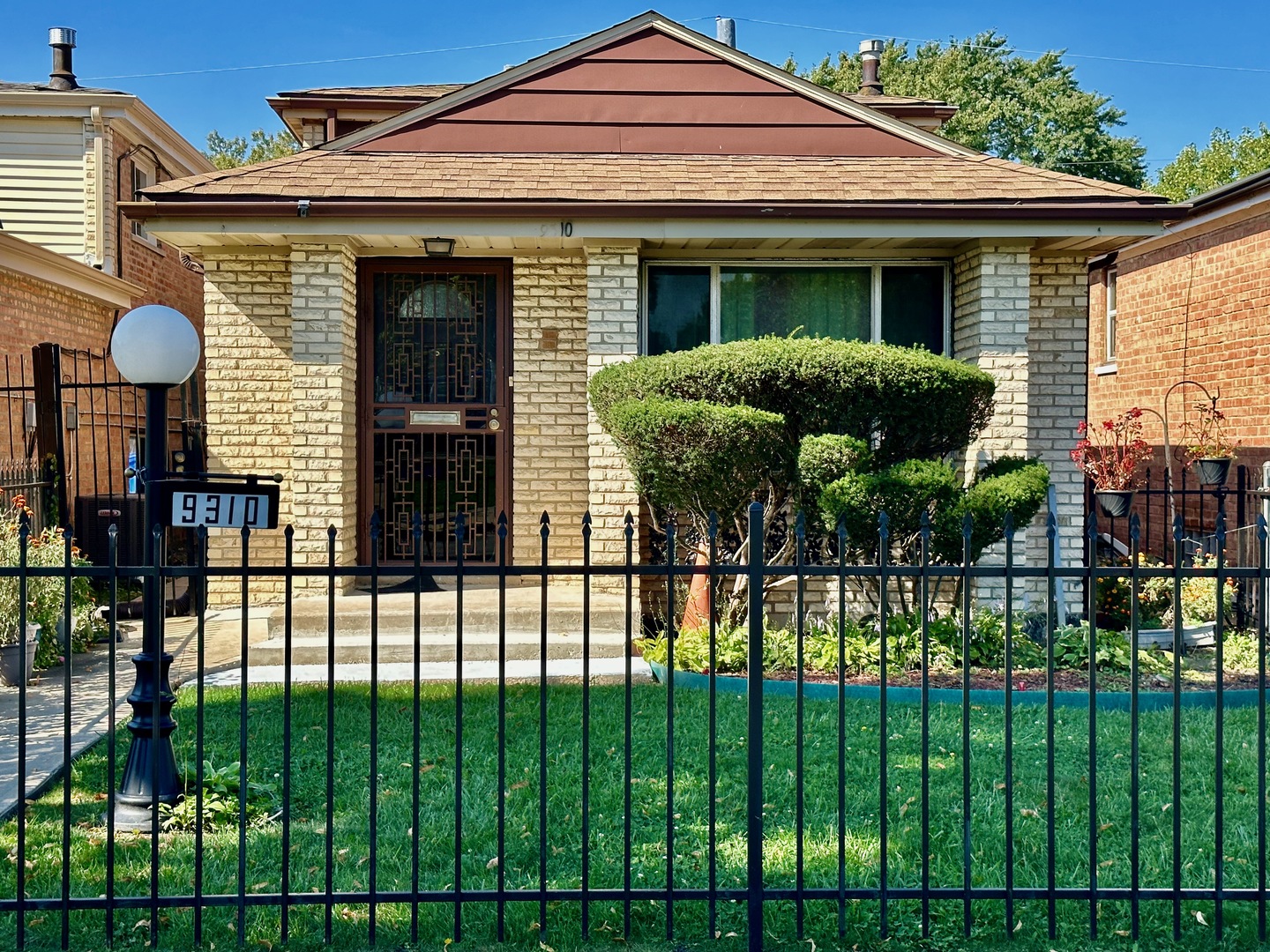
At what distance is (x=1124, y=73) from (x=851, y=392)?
→ 119 feet

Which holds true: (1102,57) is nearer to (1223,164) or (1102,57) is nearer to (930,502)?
(1223,164)

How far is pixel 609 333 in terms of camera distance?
8.98 m

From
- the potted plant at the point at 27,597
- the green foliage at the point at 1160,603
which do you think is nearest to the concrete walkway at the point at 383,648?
the potted plant at the point at 27,597

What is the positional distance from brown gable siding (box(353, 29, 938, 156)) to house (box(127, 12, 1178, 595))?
0.02 metres

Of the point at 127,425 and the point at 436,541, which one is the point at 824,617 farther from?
the point at 127,425

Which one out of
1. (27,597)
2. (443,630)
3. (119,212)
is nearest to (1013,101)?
(119,212)

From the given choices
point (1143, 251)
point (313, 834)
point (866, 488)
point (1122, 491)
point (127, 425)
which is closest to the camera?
point (313, 834)

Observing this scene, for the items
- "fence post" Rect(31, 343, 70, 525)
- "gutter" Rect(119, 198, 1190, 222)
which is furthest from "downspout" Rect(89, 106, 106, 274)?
"gutter" Rect(119, 198, 1190, 222)

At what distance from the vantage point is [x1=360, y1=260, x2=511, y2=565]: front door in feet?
31.4

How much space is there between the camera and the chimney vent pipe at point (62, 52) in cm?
1525

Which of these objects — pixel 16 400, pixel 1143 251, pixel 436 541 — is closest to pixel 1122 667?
pixel 436 541

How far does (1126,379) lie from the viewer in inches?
628

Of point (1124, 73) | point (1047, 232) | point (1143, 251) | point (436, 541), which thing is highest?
point (1124, 73)

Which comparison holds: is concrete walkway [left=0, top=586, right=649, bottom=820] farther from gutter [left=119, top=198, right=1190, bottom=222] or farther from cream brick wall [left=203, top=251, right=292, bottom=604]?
gutter [left=119, top=198, right=1190, bottom=222]
